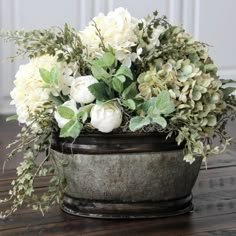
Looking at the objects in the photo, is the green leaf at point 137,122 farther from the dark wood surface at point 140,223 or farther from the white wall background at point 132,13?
the white wall background at point 132,13

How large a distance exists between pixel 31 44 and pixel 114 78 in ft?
0.57

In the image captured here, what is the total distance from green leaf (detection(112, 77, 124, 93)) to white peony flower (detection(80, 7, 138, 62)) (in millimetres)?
49

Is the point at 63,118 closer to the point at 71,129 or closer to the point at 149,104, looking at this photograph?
the point at 71,129

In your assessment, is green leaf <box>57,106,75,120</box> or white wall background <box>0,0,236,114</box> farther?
white wall background <box>0,0,236,114</box>

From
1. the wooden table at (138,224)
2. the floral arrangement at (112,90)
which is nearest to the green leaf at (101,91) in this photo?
the floral arrangement at (112,90)

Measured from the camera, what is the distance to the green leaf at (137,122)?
3.31ft

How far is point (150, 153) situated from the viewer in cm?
105

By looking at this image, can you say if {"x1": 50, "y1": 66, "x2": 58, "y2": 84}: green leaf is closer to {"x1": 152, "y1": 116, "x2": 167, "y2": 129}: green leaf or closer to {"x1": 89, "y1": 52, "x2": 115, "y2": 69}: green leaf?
{"x1": 89, "y1": 52, "x2": 115, "y2": 69}: green leaf

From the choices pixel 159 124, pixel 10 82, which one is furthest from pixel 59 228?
pixel 10 82

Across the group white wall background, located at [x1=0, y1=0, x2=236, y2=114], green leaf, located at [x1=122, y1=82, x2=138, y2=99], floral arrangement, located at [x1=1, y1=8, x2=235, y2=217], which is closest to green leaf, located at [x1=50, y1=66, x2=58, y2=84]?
floral arrangement, located at [x1=1, y1=8, x2=235, y2=217]

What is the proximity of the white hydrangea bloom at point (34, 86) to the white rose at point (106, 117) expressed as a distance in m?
0.07

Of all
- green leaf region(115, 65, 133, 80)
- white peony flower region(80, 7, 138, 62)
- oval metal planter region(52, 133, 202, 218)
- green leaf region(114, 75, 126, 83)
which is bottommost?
oval metal planter region(52, 133, 202, 218)

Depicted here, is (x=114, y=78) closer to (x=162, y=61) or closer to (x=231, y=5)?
(x=162, y=61)

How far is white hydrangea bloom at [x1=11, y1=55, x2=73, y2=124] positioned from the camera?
1055mm
